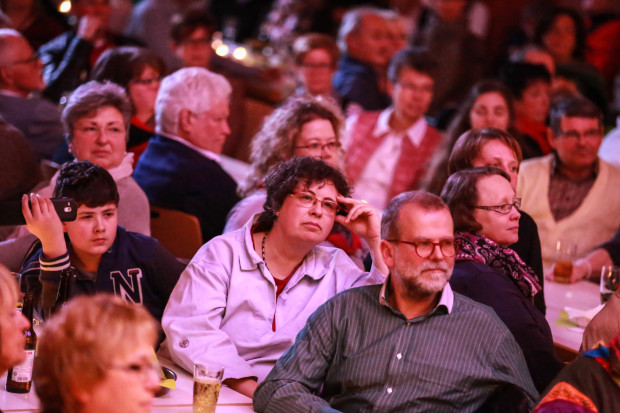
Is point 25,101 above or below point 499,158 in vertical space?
below

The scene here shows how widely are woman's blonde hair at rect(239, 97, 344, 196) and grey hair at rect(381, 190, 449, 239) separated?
4.28 feet

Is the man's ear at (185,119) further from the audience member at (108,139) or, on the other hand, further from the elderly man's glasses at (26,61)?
the elderly man's glasses at (26,61)

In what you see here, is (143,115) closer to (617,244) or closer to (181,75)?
(181,75)

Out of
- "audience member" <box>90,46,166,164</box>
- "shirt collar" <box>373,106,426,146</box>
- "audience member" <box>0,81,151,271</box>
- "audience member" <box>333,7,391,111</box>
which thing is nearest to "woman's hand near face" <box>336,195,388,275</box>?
"audience member" <box>0,81,151,271</box>

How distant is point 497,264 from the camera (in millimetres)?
2973

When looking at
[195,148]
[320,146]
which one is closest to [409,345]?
[320,146]

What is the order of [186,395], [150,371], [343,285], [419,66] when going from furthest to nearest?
1. [419,66]
2. [343,285]
3. [186,395]
4. [150,371]

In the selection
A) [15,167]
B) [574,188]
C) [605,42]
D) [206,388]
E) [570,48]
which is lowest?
[206,388]

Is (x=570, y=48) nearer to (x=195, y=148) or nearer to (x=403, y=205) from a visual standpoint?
(x=195, y=148)

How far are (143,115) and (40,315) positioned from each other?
2.32 meters

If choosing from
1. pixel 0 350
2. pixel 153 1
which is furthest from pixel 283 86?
pixel 0 350

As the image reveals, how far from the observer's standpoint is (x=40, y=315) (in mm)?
2846

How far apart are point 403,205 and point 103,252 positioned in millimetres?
1098

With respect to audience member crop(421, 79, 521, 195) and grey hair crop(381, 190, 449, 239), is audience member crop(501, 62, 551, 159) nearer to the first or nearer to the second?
audience member crop(421, 79, 521, 195)
